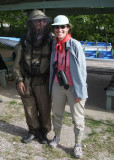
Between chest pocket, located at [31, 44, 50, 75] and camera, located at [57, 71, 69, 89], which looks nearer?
camera, located at [57, 71, 69, 89]

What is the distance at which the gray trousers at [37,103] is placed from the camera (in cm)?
323

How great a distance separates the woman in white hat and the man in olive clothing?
187 millimetres

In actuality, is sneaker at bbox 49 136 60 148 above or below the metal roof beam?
below

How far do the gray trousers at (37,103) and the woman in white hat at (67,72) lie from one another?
0.21 m

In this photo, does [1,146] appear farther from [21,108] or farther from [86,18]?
[86,18]

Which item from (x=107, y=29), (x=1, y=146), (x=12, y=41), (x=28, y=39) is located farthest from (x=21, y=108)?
(x=107, y=29)

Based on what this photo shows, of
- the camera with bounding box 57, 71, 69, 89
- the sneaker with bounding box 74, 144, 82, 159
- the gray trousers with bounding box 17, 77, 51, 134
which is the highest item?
the camera with bounding box 57, 71, 69, 89

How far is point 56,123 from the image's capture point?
325 centimetres

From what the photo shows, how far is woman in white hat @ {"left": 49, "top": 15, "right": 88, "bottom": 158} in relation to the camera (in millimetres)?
2771

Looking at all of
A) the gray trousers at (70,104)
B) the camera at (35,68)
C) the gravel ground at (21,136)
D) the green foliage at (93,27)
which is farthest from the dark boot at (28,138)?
the green foliage at (93,27)

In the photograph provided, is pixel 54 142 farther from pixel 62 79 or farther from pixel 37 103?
pixel 62 79

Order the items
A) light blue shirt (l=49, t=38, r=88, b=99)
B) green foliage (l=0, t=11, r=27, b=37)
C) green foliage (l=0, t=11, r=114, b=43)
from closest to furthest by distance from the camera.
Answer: light blue shirt (l=49, t=38, r=88, b=99) < green foliage (l=0, t=11, r=114, b=43) < green foliage (l=0, t=11, r=27, b=37)

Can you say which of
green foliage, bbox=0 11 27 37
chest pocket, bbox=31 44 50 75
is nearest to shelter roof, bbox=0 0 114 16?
chest pocket, bbox=31 44 50 75

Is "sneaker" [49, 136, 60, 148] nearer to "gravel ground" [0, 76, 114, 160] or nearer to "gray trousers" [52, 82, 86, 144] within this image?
"gravel ground" [0, 76, 114, 160]
